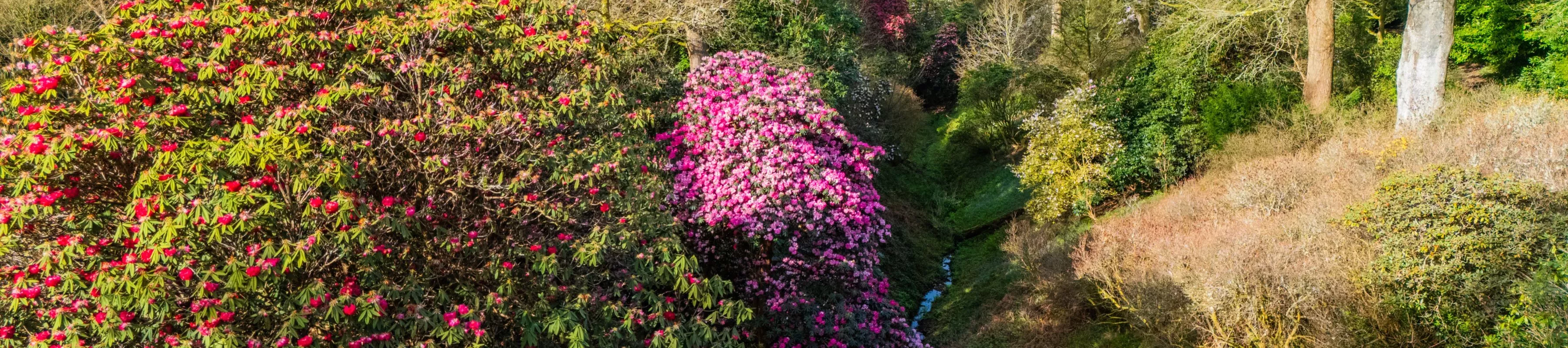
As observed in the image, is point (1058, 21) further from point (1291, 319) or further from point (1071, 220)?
point (1291, 319)

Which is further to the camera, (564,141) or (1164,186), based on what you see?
(1164,186)

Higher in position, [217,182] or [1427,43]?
[1427,43]

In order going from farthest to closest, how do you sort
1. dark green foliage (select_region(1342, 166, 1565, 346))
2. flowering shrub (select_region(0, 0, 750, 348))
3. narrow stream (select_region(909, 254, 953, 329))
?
narrow stream (select_region(909, 254, 953, 329)) < dark green foliage (select_region(1342, 166, 1565, 346)) < flowering shrub (select_region(0, 0, 750, 348))

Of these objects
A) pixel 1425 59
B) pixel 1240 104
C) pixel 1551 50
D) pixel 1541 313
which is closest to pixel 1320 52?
pixel 1240 104

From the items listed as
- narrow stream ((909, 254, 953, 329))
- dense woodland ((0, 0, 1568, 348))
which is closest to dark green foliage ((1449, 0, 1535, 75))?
dense woodland ((0, 0, 1568, 348))

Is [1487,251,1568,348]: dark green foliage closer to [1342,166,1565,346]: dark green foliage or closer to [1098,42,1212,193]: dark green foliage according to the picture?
[1342,166,1565,346]: dark green foliage

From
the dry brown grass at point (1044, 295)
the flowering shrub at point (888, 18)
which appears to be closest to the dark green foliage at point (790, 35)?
the dry brown grass at point (1044, 295)

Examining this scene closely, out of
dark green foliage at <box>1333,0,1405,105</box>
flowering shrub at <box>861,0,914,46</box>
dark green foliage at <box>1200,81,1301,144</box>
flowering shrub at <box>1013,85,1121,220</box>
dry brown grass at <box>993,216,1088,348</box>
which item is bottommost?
flowering shrub at <box>861,0,914,46</box>

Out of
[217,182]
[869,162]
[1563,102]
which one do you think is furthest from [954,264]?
[217,182]
